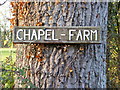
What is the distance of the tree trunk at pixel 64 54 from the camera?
2053mm

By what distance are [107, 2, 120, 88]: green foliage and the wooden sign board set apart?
271 centimetres

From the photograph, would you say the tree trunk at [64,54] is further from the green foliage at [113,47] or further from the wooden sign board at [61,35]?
the green foliage at [113,47]

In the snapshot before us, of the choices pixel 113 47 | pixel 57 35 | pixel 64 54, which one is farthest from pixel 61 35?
pixel 113 47

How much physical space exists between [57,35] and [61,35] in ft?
0.12

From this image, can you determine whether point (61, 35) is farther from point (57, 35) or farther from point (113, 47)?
point (113, 47)

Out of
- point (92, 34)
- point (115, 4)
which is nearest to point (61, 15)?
point (92, 34)

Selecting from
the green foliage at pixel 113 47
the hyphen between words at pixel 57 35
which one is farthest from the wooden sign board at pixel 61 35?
the green foliage at pixel 113 47

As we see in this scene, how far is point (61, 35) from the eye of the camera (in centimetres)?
200

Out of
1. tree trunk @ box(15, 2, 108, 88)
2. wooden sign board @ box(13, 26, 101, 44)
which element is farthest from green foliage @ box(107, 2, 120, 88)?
wooden sign board @ box(13, 26, 101, 44)

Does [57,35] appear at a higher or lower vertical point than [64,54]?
higher

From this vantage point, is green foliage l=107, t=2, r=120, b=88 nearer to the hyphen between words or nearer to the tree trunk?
the tree trunk

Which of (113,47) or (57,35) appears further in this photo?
(113,47)

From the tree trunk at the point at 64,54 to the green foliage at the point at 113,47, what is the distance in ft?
8.55

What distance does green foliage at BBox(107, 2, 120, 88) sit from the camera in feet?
15.3
